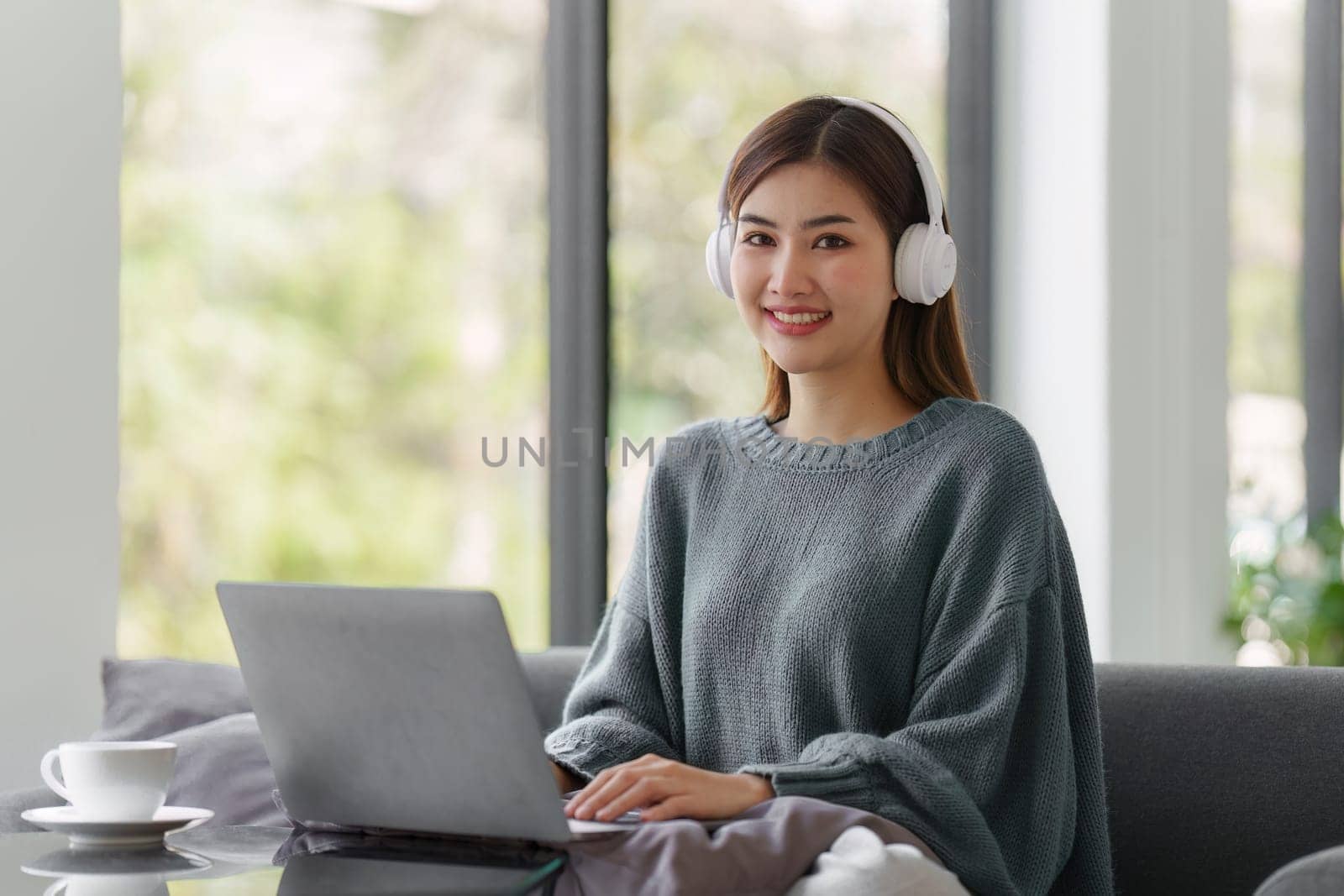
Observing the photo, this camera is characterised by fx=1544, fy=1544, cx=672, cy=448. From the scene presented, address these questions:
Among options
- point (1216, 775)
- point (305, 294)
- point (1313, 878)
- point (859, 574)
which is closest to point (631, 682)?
point (859, 574)

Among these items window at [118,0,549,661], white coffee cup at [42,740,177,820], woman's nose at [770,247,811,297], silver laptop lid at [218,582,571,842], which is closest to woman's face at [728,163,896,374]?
woman's nose at [770,247,811,297]

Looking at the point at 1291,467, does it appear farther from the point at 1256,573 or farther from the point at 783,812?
the point at 783,812

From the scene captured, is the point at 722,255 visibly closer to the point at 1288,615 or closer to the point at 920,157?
the point at 920,157

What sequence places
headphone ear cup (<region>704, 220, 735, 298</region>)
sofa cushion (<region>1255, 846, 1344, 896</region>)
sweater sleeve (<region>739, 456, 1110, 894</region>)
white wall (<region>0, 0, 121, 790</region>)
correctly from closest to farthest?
sofa cushion (<region>1255, 846, 1344, 896</region>), sweater sleeve (<region>739, 456, 1110, 894</region>), headphone ear cup (<region>704, 220, 735, 298</region>), white wall (<region>0, 0, 121, 790</region>)

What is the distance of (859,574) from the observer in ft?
5.08

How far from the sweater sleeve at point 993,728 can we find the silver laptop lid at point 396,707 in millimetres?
306

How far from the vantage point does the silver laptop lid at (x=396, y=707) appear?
111 centimetres

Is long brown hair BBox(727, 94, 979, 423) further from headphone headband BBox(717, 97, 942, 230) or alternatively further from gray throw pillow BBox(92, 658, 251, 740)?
gray throw pillow BBox(92, 658, 251, 740)

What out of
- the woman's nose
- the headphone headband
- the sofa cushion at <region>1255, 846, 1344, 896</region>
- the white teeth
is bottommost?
the sofa cushion at <region>1255, 846, 1344, 896</region>

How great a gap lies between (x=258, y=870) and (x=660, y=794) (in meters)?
0.33

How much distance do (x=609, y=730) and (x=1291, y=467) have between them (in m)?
2.19

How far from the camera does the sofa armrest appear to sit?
1.60m

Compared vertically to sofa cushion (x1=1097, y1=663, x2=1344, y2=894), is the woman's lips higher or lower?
higher

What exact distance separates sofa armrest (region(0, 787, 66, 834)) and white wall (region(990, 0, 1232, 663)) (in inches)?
70.3
